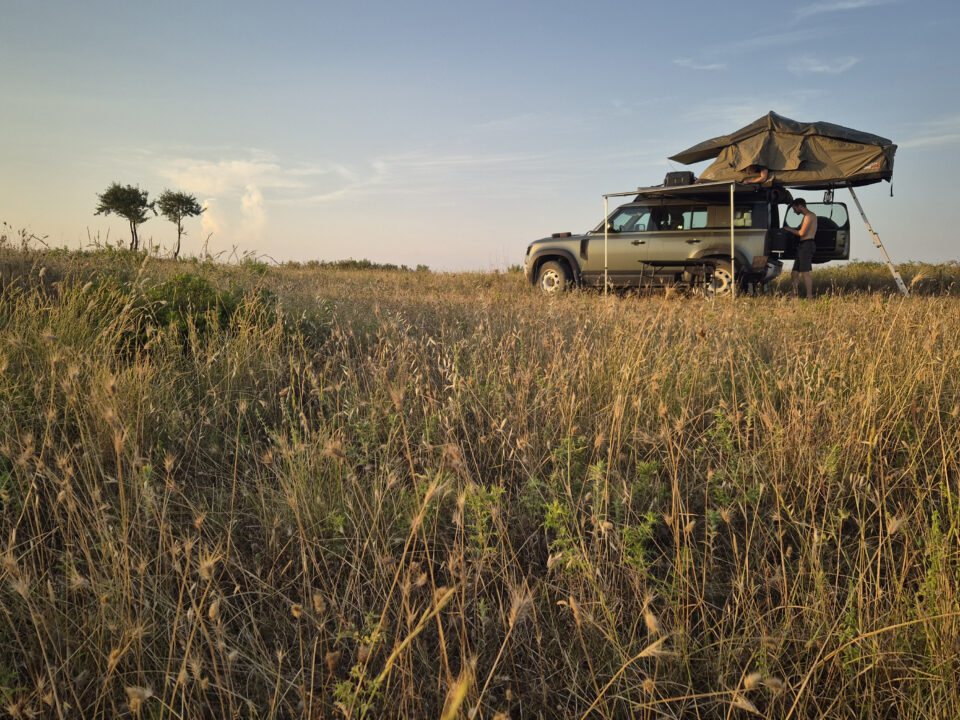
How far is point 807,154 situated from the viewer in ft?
33.4

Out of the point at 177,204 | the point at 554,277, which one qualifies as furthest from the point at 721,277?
the point at 177,204

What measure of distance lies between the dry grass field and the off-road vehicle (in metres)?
5.91

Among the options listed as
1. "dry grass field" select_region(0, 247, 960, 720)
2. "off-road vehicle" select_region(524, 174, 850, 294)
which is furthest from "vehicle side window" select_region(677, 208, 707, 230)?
"dry grass field" select_region(0, 247, 960, 720)

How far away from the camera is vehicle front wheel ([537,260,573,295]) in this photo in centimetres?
1187

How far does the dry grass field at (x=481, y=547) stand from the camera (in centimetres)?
160

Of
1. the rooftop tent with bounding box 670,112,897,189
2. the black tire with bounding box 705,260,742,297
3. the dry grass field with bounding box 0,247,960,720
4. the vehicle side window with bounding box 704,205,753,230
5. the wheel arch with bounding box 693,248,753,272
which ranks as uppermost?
the rooftop tent with bounding box 670,112,897,189

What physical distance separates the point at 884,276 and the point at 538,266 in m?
8.92

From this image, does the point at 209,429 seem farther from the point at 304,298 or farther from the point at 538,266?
the point at 538,266

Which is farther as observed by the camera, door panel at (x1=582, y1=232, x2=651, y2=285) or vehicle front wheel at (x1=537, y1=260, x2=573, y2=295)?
vehicle front wheel at (x1=537, y1=260, x2=573, y2=295)

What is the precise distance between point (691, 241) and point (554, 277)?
9.92 feet

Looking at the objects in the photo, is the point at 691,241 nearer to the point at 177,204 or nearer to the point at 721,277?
the point at 721,277

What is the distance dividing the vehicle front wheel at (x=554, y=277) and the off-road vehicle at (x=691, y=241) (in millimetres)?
24

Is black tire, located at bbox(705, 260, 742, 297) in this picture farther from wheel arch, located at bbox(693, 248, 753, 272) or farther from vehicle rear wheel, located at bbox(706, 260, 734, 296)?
wheel arch, located at bbox(693, 248, 753, 272)

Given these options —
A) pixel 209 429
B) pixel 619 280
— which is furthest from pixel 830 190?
pixel 209 429
